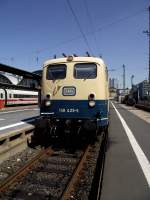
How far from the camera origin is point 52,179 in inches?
332

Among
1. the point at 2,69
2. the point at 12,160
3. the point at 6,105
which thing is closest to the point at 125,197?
the point at 12,160

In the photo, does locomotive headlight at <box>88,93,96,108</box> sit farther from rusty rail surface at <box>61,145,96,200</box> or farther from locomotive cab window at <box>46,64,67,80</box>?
rusty rail surface at <box>61,145,96,200</box>

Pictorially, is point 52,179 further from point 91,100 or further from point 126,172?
point 91,100

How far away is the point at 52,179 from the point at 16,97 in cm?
4310

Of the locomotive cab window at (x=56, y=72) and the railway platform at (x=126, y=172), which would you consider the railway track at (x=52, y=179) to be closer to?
the railway platform at (x=126, y=172)

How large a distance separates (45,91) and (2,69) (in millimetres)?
14820

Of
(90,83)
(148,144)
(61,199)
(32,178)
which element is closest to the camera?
(61,199)

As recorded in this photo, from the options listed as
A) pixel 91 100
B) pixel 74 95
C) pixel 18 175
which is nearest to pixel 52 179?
pixel 18 175

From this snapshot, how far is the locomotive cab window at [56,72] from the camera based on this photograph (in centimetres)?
1304

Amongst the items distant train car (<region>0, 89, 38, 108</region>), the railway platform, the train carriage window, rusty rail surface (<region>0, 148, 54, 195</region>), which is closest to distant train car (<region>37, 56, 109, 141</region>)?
the train carriage window

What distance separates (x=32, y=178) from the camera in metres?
8.44

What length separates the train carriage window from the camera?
12.8m

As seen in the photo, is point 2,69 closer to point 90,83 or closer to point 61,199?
point 90,83

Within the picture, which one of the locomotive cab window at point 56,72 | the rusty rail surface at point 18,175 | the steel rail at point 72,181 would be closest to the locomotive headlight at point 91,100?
the locomotive cab window at point 56,72
